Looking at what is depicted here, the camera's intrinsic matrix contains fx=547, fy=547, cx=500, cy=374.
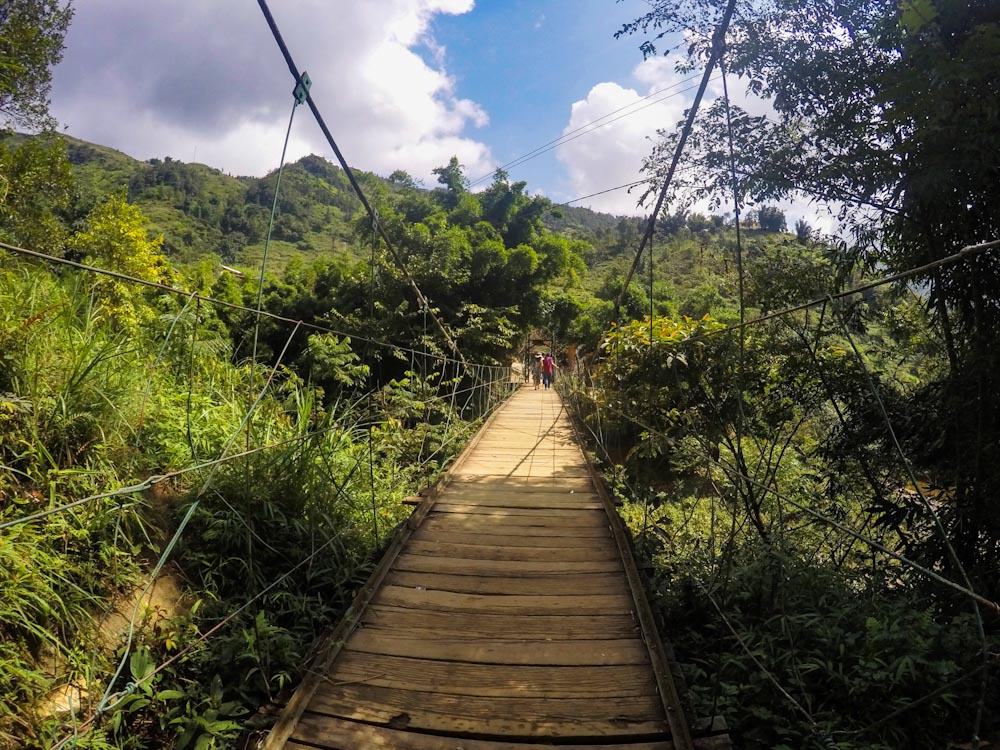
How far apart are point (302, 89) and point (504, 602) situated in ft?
5.77

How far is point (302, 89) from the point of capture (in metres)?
1.77

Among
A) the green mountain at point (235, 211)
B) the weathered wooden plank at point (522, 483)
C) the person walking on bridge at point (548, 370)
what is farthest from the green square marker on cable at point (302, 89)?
the green mountain at point (235, 211)

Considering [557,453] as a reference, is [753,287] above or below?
above

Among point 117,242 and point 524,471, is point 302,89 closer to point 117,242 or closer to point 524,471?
point 524,471

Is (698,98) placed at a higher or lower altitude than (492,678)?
higher

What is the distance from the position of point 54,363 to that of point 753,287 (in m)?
3.00

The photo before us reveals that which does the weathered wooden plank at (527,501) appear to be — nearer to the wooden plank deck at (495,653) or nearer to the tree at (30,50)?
the wooden plank deck at (495,653)

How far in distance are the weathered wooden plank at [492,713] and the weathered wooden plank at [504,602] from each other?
1.24 ft

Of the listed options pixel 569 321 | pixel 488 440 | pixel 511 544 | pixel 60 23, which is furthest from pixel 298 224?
pixel 511 544

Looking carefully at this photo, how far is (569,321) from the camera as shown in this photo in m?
14.9

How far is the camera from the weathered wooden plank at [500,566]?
191 centimetres

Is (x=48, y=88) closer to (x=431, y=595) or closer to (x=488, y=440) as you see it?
(x=488, y=440)

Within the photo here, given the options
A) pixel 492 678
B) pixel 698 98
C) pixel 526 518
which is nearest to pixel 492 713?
pixel 492 678

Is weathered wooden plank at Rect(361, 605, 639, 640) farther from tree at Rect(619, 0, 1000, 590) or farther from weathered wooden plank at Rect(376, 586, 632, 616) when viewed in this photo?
tree at Rect(619, 0, 1000, 590)
